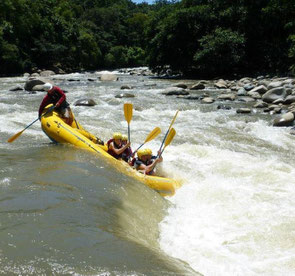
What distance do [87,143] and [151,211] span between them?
2.04 metres

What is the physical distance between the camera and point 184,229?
13.1ft

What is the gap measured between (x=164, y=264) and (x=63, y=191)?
158 centimetres

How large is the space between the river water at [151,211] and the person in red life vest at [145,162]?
524mm

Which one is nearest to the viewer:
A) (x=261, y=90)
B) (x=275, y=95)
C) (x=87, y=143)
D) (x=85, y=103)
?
(x=87, y=143)

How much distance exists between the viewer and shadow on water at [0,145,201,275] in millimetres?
2561

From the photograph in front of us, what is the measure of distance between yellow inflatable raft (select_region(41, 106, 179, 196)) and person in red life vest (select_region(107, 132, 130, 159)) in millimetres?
121

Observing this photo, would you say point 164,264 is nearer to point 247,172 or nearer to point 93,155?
point 93,155

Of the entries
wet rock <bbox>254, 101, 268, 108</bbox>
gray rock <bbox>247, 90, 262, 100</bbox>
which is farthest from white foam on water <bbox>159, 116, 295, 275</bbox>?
gray rock <bbox>247, 90, 262, 100</bbox>

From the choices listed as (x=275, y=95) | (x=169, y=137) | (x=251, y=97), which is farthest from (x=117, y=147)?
(x=251, y=97)

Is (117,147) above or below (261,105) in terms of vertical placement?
above

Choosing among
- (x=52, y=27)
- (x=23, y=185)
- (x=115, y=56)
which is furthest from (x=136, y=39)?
(x=23, y=185)

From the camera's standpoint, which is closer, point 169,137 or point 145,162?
point 145,162

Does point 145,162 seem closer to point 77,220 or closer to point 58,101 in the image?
point 58,101

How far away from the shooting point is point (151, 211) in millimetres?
4309
